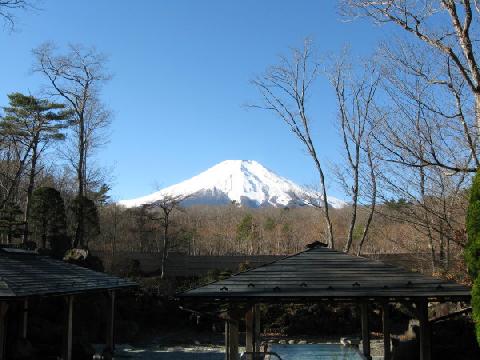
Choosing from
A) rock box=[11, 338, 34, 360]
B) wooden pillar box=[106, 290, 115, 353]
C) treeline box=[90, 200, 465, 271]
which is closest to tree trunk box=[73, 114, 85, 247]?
treeline box=[90, 200, 465, 271]

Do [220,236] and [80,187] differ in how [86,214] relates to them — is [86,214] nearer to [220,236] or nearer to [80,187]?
[80,187]

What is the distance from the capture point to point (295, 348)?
39.9 feet

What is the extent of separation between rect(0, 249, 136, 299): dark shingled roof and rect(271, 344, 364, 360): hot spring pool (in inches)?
174

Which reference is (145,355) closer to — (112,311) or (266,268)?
(112,311)

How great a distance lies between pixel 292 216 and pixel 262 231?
7219 millimetres

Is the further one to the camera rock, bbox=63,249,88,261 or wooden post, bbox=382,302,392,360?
rock, bbox=63,249,88,261

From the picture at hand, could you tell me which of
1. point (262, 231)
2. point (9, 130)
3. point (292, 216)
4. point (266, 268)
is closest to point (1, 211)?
point (9, 130)

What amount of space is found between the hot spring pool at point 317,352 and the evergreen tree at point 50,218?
12.1 meters

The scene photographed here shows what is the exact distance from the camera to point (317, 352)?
11281 mm

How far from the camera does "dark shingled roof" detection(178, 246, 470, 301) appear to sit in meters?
8.00

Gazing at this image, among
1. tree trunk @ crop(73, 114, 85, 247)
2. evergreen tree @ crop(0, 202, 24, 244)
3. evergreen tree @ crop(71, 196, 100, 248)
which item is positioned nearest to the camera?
evergreen tree @ crop(0, 202, 24, 244)

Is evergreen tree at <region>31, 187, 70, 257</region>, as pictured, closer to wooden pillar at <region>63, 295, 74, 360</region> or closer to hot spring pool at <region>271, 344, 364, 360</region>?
wooden pillar at <region>63, 295, 74, 360</region>

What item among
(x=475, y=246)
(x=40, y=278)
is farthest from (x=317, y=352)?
(x=40, y=278)

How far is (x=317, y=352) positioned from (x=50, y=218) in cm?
1363
